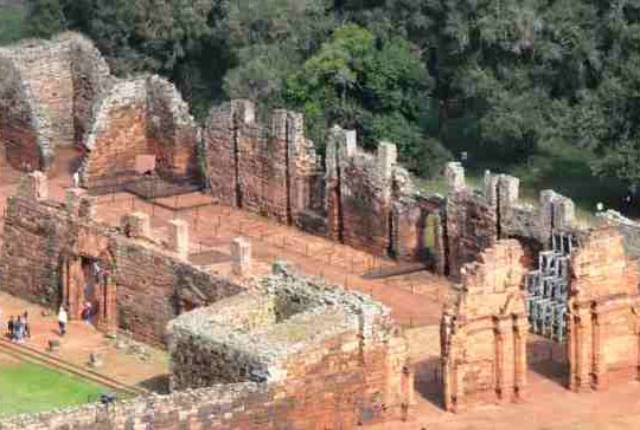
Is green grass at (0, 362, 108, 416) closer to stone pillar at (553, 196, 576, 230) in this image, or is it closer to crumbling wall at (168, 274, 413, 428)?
crumbling wall at (168, 274, 413, 428)

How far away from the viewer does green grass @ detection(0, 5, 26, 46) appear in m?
108

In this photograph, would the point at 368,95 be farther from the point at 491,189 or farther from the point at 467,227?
the point at 491,189

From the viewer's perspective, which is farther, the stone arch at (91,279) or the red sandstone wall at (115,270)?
the stone arch at (91,279)

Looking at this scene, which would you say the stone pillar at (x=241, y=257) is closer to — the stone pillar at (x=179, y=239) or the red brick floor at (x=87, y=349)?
the stone pillar at (x=179, y=239)

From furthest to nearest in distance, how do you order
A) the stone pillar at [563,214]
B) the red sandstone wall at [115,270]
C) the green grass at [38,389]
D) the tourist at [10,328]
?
the tourist at [10,328] < the stone pillar at [563,214] < the red sandstone wall at [115,270] < the green grass at [38,389]

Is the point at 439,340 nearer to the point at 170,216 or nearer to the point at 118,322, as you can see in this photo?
the point at 118,322

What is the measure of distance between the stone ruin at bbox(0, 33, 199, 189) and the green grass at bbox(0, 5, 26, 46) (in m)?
13.3

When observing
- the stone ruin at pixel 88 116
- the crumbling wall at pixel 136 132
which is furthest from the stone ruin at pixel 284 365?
the stone ruin at pixel 88 116

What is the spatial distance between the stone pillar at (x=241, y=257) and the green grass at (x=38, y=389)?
399cm

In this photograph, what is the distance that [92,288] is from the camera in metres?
77.6

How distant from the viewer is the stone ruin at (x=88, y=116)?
3467 inches

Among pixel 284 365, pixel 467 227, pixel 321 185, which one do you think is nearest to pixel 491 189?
pixel 467 227

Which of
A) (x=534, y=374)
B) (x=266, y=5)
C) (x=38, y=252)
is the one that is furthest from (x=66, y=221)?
(x=266, y=5)

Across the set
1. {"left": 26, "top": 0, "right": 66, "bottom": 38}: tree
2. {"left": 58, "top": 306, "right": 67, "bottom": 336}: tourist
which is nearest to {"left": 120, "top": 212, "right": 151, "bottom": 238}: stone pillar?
{"left": 58, "top": 306, "right": 67, "bottom": 336}: tourist
